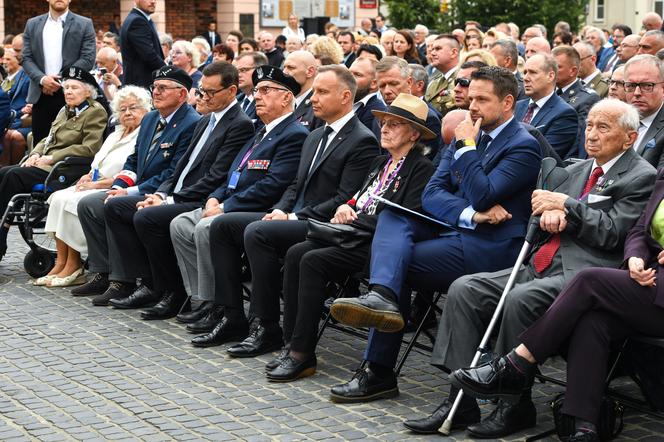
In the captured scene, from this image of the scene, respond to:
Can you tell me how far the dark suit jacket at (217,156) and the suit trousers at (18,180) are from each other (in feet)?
6.46

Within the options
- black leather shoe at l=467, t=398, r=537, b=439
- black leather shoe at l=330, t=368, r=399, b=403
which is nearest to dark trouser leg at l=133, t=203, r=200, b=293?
black leather shoe at l=330, t=368, r=399, b=403

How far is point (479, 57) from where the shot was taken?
10086 mm

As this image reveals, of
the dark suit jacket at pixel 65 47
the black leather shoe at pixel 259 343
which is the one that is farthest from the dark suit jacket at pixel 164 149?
the dark suit jacket at pixel 65 47

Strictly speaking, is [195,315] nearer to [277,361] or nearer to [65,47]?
[277,361]

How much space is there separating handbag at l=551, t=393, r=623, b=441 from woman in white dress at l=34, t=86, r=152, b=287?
204 inches

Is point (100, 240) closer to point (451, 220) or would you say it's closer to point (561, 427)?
point (451, 220)

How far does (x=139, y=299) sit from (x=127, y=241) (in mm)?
479

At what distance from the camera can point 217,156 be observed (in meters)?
8.84

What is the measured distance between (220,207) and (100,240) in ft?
4.97

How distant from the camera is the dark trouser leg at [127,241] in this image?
9.03 m

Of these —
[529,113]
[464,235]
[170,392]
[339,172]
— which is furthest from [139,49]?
[464,235]

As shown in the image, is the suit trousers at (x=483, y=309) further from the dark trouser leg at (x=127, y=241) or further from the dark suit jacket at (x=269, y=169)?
the dark trouser leg at (x=127, y=241)

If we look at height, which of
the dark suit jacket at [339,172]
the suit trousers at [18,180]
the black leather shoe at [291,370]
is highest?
the dark suit jacket at [339,172]

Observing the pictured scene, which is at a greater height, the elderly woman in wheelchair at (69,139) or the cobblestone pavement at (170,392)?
the elderly woman in wheelchair at (69,139)
